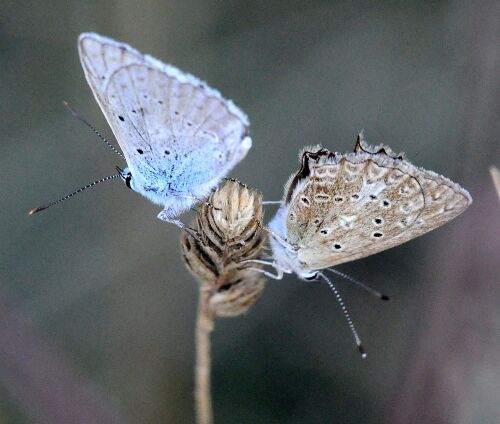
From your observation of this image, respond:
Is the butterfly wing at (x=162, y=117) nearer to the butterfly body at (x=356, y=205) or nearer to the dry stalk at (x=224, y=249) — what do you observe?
the butterfly body at (x=356, y=205)

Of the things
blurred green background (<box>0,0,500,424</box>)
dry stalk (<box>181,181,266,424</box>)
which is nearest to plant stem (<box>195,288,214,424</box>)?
dry stalk (<box>181,181,266,424</box>)

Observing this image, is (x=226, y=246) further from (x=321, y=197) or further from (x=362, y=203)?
(x=362, y=203)

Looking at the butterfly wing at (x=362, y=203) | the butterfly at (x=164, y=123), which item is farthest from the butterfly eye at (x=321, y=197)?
the butterfly at (x=164, y=123)

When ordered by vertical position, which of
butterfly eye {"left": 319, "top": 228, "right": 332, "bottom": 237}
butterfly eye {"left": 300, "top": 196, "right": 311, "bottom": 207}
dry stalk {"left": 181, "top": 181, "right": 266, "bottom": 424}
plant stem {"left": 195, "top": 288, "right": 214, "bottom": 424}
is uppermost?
butterfly eye {"left": 300, "top": 196, "right": 311, "bottom": 207}

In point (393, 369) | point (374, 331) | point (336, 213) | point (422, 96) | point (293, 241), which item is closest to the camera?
point (336, 213)

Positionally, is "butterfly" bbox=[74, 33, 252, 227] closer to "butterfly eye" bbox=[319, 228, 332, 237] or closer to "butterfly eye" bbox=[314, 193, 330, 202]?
"butterfly eye" bbox=[314, 193, 330, 202]

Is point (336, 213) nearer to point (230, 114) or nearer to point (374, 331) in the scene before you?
point (230, 114)

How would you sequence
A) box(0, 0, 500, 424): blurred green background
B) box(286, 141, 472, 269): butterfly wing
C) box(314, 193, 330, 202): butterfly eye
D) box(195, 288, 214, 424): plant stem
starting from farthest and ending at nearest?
box(0, 0, 500, 424): blurred green background
box(314, 193, 330, 202): butterfly eye
box(286, 141, 472, 269): butterfly wing
box(195, 288, 214, 424): plant stem

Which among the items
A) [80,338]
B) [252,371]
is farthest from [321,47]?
[80,338]
